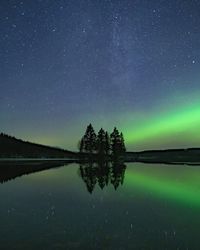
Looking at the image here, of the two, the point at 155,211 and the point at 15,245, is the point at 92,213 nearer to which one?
the point at 155,211

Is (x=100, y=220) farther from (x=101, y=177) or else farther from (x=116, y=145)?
(x=116, y=145)

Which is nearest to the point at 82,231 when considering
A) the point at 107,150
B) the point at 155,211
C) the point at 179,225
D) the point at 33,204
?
the point at 179,225

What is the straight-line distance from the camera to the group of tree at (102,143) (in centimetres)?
10754

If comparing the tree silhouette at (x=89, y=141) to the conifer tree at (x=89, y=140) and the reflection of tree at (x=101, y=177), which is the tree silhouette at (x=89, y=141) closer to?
the conifer tree at (x=89, y=140)

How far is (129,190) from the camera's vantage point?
25359 millimetres

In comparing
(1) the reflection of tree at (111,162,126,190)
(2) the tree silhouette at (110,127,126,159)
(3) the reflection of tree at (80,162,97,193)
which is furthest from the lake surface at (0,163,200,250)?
Result: (2) the tree silhouette at (110,127,126,159)

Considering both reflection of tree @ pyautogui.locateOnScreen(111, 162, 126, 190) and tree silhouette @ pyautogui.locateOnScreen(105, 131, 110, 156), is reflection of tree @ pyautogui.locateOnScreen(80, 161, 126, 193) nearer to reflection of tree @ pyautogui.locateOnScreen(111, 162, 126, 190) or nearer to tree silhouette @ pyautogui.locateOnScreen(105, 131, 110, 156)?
reflection of tree @ pyautogui.locateOnScreen(111, 162, 126, 190)

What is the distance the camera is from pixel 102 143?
359 ft

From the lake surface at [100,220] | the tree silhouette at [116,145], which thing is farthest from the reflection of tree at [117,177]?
the tree silhouette at [116,145]

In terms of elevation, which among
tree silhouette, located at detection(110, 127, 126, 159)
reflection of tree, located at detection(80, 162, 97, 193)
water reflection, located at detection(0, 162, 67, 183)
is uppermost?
tree silhouette, located at detection(110, 127, 126, 159)

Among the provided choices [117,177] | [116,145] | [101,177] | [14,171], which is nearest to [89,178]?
[101,177]

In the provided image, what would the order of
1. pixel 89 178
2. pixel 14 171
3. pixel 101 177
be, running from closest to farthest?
pixel 89 178 → pixel 101 177 → pixel 14 171

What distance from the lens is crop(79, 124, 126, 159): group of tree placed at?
108 meters

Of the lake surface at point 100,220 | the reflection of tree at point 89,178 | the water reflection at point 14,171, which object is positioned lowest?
the lake surface at point 100,220
